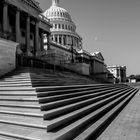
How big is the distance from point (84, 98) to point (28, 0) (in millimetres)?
22225

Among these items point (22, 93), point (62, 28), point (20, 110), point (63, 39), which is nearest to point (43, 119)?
point (20, 110)

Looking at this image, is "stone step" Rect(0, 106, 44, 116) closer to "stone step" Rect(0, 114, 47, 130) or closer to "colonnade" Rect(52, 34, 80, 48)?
"stone step" Rect(0, 114, 47, 130)

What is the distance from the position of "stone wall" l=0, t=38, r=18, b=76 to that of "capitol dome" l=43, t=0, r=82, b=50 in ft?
205

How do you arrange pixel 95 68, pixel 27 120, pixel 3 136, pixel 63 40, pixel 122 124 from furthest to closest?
1. pixel 63 40
2. pixel 95 68
3. pixel 122 124
4. pixel 27 120
5. pixel 3 136

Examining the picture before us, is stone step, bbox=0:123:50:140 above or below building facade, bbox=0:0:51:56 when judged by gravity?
below

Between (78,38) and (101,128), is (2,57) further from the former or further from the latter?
(78,38)

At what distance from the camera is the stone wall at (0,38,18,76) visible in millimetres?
12188

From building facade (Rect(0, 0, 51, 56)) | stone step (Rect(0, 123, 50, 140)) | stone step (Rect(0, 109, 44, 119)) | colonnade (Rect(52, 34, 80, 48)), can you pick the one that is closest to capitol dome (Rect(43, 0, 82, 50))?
colonnade (Rect(52, 34, 80, 48))

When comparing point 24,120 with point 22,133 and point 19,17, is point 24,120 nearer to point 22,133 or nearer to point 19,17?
point 22,133

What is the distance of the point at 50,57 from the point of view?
2397 centimetres

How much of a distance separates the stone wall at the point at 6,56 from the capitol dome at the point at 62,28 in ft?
205

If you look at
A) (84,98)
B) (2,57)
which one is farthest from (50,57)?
(84,98)

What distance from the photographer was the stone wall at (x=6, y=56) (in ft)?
40.0

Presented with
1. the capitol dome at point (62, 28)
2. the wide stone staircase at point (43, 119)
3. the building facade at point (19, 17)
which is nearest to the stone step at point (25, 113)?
the wide stone staircase at point (43, 119)
